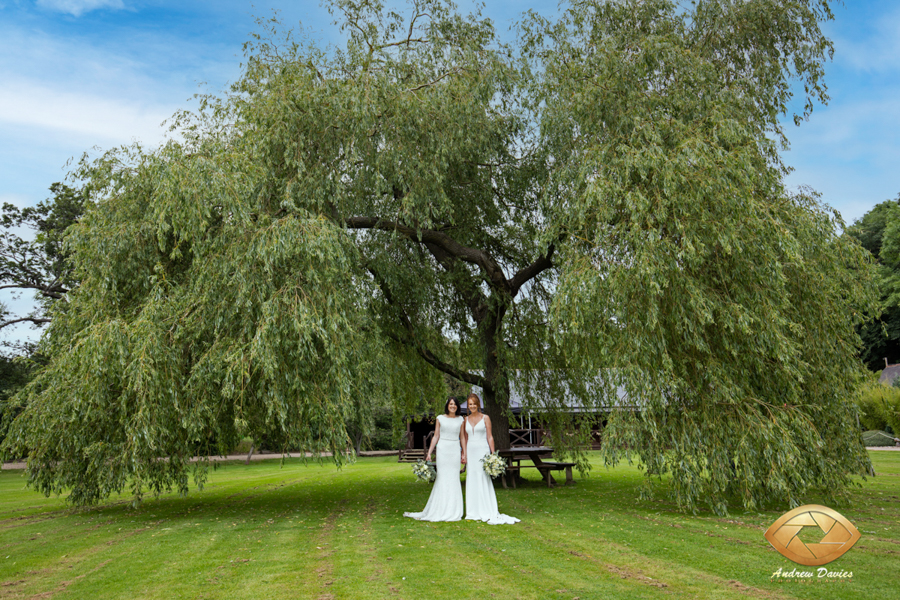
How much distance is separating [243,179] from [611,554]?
24.3 feet

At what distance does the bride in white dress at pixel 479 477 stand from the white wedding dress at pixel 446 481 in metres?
0.17

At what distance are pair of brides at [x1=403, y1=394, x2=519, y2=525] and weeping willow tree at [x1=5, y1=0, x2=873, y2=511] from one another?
1.41 metres

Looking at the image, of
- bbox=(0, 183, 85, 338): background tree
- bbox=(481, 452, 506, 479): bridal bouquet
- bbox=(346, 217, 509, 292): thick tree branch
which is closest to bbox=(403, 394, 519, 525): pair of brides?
bbox=(481, 452, 506, 479): bridal bouquet

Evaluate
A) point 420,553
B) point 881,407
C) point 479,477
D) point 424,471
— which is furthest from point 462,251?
point 881,407

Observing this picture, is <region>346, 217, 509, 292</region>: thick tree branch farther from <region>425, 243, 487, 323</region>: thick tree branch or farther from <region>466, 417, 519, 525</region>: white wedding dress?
<region>466, 417, 519, 525</region>: white wedding dress

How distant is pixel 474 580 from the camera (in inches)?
200

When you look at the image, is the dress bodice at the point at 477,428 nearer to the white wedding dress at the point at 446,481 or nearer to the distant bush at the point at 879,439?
the white wedding dress at the point at 446,481

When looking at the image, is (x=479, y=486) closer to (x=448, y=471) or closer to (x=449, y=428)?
(x=448, y=471)

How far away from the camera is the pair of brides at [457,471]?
28.5 feet

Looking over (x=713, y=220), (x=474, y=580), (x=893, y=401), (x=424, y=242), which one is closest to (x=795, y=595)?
(x=474, y=580)

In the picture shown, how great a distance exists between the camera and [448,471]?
8953 millimetres

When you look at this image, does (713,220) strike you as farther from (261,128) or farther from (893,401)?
(893,401)

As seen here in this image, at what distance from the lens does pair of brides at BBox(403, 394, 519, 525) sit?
8.67m

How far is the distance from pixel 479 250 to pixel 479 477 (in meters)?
4.85
